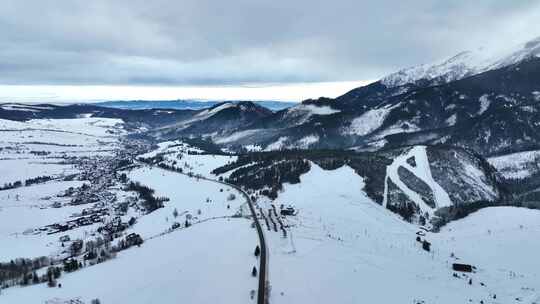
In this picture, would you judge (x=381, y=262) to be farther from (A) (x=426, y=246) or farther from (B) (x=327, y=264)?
(A) (x=426, y=246)

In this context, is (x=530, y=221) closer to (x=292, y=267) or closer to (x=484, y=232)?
(x=484, y=232)

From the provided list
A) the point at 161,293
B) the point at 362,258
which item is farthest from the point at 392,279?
the point at 161,293

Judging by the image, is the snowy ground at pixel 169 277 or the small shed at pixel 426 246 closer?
the snowy ground at pixel 169 277

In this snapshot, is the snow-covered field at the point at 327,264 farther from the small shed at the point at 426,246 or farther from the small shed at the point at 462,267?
the small shed at the point at 462,267

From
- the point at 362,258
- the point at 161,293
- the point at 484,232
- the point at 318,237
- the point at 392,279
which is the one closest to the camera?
the point at 161,293

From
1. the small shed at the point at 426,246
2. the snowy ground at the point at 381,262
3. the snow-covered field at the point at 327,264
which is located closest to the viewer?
the snowy ground at the point at 381,262

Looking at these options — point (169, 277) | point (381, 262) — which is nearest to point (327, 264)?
point (381, 262)

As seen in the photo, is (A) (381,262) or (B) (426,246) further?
(B) (426,246)

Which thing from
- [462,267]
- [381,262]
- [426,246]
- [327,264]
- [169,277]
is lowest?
[426,246]

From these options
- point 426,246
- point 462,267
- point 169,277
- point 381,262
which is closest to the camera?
point 169,277

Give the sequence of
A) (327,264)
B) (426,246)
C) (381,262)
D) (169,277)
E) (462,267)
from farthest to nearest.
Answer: (426,246) < (462,267) < (381,262) < (327,264) < (169,277)

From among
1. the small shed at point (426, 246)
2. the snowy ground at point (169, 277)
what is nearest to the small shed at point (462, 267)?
the small shed at point (426, 246)
